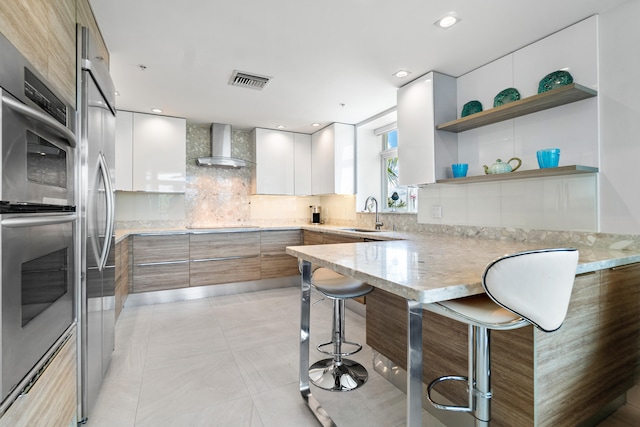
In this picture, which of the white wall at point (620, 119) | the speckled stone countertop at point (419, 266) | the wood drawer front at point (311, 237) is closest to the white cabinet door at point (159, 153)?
the wood drawer front at point (311, 237)

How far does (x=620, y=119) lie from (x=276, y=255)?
11.7ft

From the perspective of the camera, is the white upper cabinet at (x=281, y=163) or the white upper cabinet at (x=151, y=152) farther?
the white upper cabinet at (x=281, y=163)

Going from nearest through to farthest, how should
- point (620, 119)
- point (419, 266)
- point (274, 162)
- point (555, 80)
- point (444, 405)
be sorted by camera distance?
point (444, 405) < point (419, 266) < point (620, 119) < point (555, 80) < point (274, 162)

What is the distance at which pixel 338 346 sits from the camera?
1959 millimetres

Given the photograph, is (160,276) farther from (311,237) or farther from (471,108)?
(471,108)

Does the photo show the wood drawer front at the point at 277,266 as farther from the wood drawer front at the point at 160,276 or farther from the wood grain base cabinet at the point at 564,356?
the wood grain base cabinet at the point at 564,356

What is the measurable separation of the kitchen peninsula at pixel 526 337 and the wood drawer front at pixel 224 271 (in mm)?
2421

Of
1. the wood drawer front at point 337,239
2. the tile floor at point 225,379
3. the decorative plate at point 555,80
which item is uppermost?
the decorative plate at point 555,80

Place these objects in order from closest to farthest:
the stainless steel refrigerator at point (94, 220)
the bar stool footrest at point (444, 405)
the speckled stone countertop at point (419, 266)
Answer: the speckled stone countertop at point (419, 266), the bar stool footrest at point (444, 405), the stainless steel refrigerator at point (94, 220)

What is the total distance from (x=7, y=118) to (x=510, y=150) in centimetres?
277

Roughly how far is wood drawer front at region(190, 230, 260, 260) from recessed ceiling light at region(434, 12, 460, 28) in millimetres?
3047

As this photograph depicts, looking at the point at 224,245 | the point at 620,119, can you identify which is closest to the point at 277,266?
the point at 224,245

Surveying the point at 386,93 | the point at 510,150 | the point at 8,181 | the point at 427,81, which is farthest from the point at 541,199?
the point at 8,181

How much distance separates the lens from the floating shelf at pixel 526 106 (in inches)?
72.8
